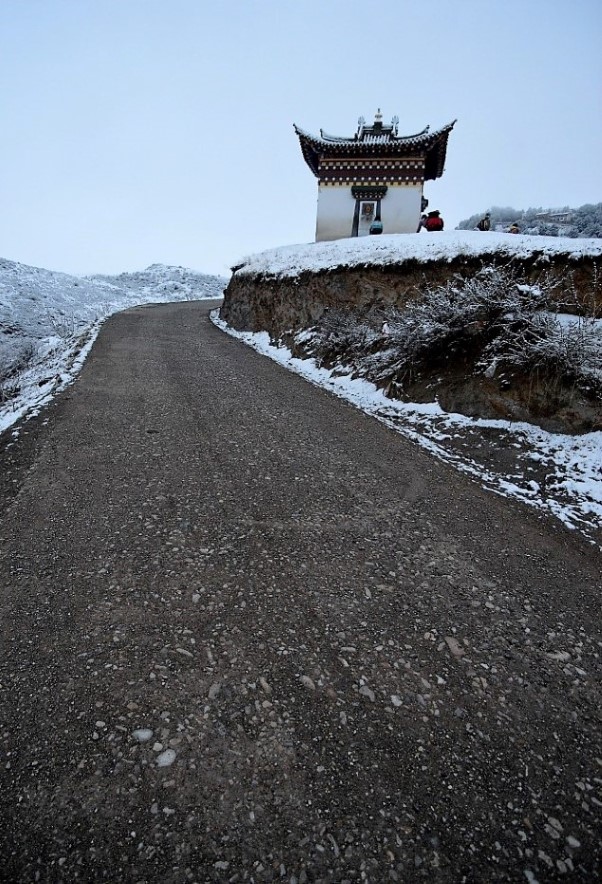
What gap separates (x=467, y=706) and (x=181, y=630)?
1971 millimetres

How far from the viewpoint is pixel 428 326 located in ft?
27.3

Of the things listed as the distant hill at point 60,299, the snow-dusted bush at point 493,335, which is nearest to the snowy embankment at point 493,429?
the snow-dusted bush at point 493,335

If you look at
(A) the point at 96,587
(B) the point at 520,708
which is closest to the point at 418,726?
(B) the point at 520,708

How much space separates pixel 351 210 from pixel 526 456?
19.1m

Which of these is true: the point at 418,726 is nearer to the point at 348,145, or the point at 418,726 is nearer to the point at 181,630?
the point at 181,630

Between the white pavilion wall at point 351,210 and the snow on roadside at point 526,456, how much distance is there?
16023 mm

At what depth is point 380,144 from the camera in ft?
63.9

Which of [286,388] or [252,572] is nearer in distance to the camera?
[252,572]

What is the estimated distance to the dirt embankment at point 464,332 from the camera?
668 centimetres

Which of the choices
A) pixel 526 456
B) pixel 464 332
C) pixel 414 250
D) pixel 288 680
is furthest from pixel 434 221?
pixel 288 680

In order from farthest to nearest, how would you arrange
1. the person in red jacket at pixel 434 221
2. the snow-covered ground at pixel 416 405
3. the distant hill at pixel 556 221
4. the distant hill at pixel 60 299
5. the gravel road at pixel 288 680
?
1. the distant hill at pixel 556 221
2. the person in red jacket at pixel 434 221
3. the distant hill at pixel 60 299
4. the snow-covered ground at pixel 416 405
5. the gravel road at pixel 288 680

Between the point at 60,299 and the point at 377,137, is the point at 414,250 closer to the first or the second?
the point at 377,137

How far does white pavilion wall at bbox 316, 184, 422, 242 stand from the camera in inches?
805

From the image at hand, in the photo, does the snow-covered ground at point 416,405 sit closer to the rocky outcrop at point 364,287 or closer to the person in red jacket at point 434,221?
the rocky outcrop at point 364,287
